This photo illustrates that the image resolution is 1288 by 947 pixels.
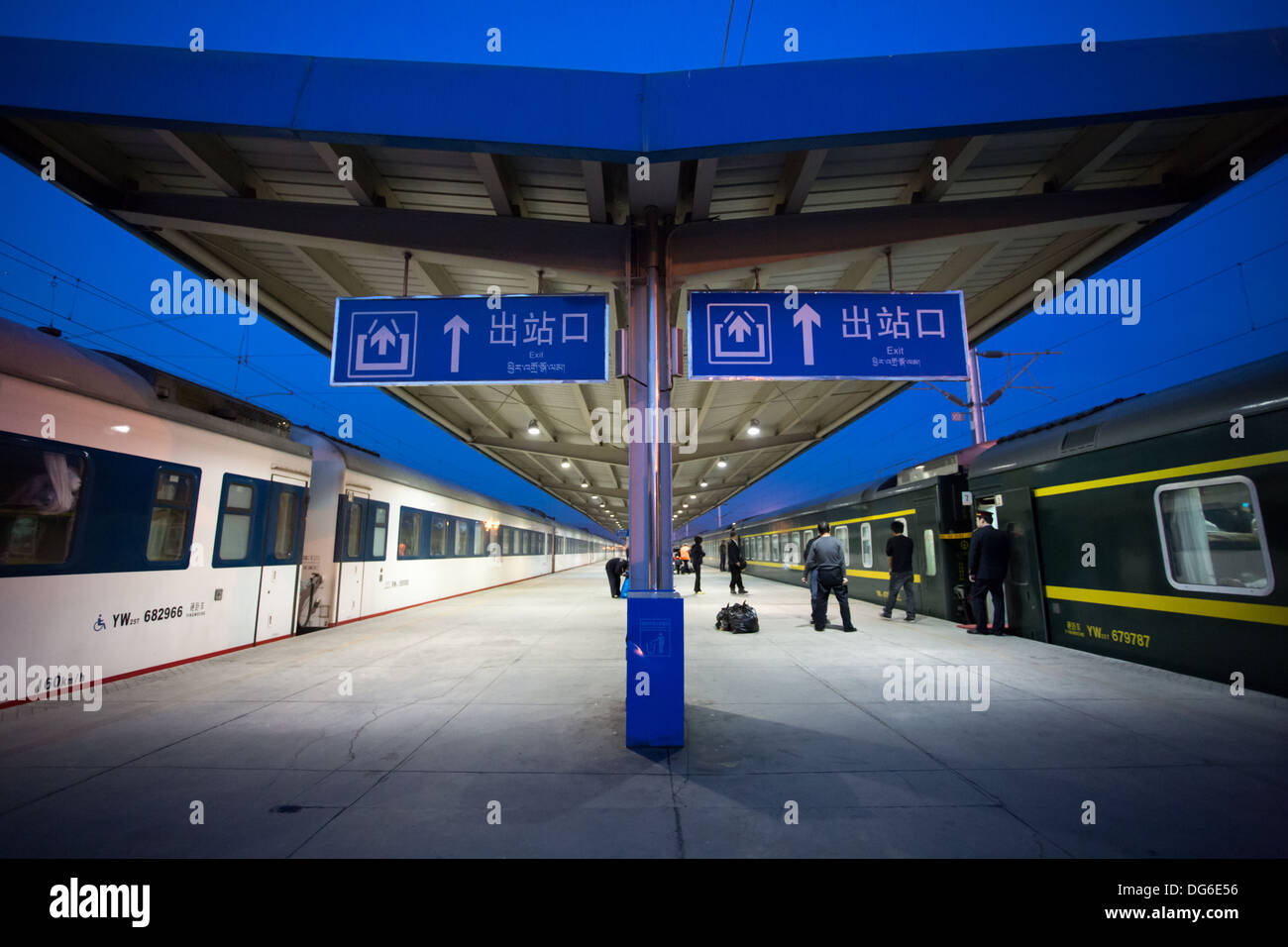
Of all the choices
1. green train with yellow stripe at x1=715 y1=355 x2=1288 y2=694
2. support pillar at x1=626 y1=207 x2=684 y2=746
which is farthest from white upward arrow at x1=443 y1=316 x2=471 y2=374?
green train with yellow stripe at x1=715 y1=355 x2=1288 y2=694

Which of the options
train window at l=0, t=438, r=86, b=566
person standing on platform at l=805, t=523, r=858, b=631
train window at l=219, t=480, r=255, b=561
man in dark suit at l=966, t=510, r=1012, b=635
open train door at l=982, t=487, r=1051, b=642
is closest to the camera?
train window at l=0, t=438, r=86, b=566

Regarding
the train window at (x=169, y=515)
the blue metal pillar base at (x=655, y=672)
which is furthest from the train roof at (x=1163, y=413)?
the train window at (x=169, y=515)

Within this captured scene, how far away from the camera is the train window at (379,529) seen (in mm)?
10578

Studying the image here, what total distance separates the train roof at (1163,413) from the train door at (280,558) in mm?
10926

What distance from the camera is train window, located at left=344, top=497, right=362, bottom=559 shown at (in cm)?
956

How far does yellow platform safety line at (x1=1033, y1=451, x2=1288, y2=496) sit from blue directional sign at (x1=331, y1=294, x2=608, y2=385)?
575cm

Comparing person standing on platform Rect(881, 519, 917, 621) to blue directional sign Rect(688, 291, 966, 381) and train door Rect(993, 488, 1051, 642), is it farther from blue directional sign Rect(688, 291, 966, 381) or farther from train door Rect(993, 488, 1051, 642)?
blue directional sign Rect(688, 291, 966, 381)

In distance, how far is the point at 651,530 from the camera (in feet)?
14.2

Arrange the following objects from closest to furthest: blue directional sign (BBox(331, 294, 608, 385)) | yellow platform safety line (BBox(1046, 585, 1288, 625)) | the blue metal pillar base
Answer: the blue metal pillar base
blue directional sign (BBox(331, 294, 608, 385))
yellow platform safety line (BBox(1046, 585, 1288, 625))

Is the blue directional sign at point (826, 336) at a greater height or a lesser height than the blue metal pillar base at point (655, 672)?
greater

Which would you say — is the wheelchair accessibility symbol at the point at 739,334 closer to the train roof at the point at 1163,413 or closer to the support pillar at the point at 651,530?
the support pillar at the point at 651,530

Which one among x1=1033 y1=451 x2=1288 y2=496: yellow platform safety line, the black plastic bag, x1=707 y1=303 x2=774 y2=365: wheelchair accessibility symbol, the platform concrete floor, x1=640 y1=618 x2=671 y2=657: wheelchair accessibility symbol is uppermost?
x1=707 y1=303 x2=774 y2=365: wheelchair accessibility symbol

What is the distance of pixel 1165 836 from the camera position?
2537 millimetres

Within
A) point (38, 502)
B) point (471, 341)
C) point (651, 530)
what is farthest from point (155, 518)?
point (651, 530)
